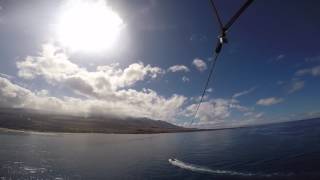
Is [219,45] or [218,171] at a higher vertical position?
[219,45]

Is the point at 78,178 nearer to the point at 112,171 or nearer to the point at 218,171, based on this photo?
the point at 112,171

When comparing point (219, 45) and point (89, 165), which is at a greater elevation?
point (219, 45)

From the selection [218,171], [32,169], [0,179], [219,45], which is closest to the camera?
[219,45]

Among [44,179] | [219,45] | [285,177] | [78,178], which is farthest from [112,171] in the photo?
[219,45]

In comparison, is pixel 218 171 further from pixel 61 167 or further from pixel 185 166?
pixel 61 167

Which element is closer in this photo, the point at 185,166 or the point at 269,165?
the point at 269,165

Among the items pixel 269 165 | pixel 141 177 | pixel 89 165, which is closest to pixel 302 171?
pixel 269 165

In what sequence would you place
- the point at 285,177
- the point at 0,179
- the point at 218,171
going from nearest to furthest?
the point at 285,177 → the point at 0,179 → the point at 218,171

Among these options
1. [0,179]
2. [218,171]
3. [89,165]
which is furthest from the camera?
[89,165]

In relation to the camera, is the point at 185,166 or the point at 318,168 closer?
the point at 318,168
